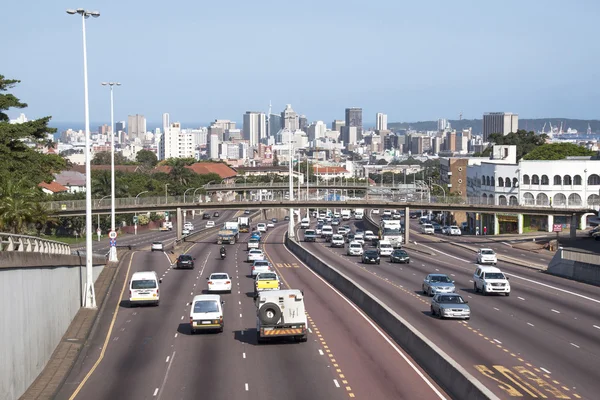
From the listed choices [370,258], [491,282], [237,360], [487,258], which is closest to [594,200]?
[487,258]

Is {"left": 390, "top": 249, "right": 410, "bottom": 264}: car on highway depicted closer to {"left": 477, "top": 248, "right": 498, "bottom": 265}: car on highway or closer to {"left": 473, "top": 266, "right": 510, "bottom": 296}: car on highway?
{"left": 477, "top": 248, "right": 498, "bottom": 265}: car on highway

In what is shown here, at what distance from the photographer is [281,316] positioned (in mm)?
33625

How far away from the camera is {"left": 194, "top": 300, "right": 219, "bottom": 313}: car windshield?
37.1 meters

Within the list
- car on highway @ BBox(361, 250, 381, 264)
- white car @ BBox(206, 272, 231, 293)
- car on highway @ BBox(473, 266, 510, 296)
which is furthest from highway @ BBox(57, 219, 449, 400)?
car on highway @ BBox(361, 250, 381, 264)

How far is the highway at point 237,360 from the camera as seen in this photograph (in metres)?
26.0

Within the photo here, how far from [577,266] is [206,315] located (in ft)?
110

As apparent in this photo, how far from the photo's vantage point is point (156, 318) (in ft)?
140

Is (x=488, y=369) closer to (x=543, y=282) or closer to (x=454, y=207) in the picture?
(x=543, y=282)

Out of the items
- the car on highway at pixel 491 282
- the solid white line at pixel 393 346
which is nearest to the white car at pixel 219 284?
the solid white line at pixel 393 346

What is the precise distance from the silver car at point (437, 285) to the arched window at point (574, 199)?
7339 cm

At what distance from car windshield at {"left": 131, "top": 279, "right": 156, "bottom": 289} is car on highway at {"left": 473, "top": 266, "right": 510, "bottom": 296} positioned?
733 inches

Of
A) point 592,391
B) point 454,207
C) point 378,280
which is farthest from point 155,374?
point 454,207

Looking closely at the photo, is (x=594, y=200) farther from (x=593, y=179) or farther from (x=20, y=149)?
(x=20, y=149)

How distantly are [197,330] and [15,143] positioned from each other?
3143 cm
